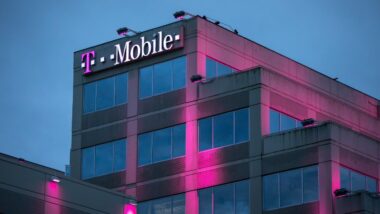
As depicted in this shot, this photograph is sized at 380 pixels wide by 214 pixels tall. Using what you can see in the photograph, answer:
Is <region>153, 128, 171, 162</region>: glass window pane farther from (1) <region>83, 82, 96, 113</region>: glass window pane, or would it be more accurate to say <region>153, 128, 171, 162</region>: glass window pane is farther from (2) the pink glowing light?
(2) the pink glowing light

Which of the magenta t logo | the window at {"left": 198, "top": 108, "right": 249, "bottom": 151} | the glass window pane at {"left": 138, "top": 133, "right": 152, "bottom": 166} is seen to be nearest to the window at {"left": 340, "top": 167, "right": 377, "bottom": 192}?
the window at {"left": 198, "top": 108, "right": 249, "bottom": 151}

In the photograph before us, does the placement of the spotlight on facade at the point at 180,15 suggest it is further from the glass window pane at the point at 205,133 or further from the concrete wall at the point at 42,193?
the concrete wall at the point at 42,193

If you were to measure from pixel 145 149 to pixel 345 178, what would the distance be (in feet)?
55.5

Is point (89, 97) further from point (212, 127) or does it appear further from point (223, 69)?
point (212, 127)

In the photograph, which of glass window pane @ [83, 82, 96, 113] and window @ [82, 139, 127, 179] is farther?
glass window pane @ [83, 82, 96, 113]

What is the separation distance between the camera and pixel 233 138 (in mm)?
84500

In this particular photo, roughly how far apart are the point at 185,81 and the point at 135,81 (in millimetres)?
4994

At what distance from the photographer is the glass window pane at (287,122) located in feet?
281

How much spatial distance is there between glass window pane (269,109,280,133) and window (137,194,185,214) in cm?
Result: 830

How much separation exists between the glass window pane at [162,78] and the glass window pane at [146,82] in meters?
0.37

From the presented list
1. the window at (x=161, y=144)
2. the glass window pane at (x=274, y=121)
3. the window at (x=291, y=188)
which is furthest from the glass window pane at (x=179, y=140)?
the window at (x=291, y=188)

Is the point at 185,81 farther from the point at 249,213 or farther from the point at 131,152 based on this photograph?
the point at 249,213

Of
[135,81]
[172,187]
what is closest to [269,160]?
[172,187]

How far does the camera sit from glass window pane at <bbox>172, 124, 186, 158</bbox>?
87.3 m
